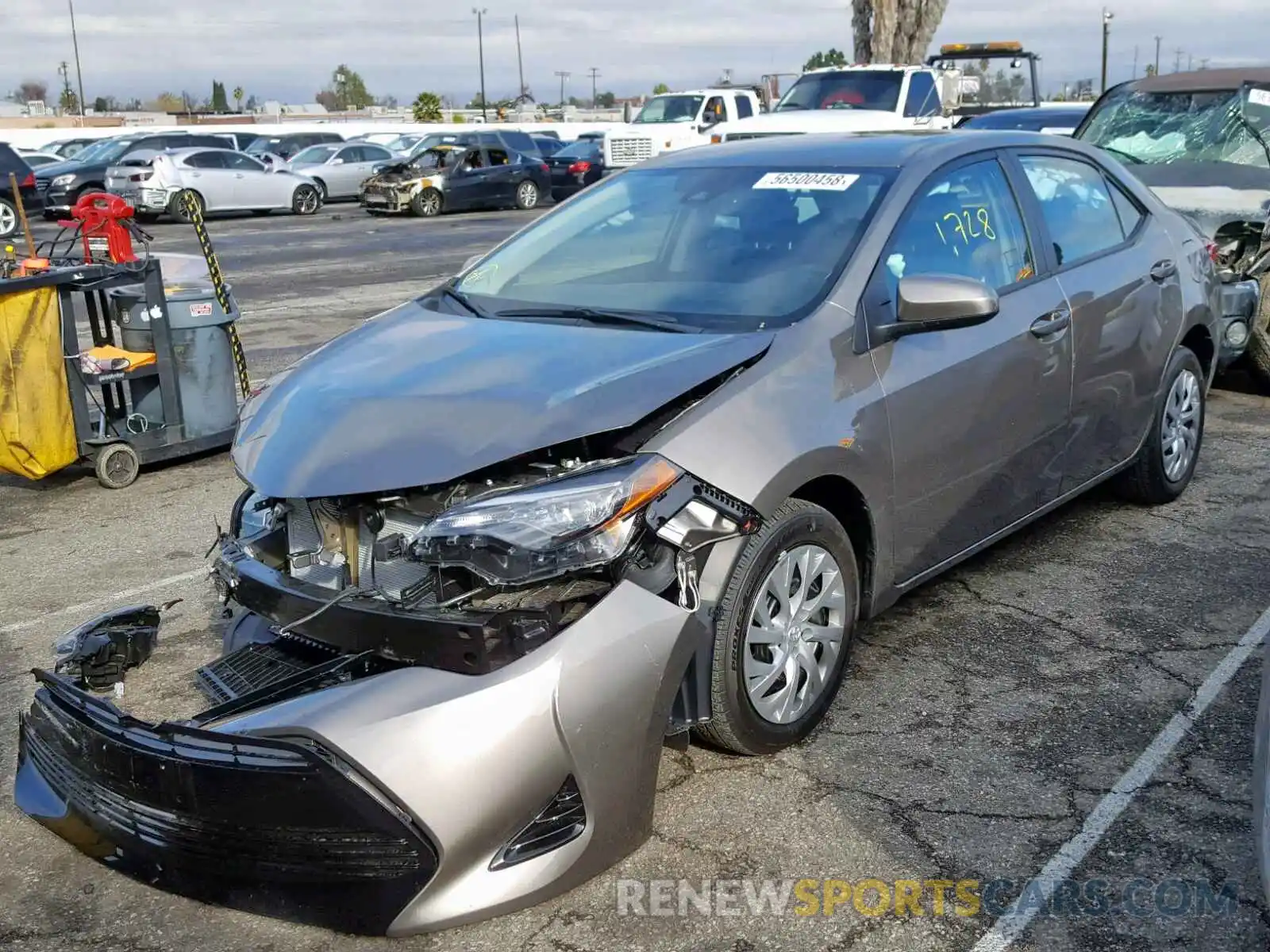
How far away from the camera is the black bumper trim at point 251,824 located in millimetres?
2727

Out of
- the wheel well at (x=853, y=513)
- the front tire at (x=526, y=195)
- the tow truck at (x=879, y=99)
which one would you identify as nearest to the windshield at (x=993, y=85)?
the tow truck at (x=879, y=99)

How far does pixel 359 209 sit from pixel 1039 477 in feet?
85.9

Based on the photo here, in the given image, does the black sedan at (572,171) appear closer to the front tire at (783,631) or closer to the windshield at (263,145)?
the windshield at (263,145)

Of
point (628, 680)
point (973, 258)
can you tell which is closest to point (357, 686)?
point (628, 680)

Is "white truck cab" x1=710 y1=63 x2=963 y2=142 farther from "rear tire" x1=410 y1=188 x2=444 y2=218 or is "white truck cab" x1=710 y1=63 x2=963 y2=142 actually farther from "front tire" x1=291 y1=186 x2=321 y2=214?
"front tire" x1=291 y1=186 x2=321 y2=214

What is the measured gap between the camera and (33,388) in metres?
6.37

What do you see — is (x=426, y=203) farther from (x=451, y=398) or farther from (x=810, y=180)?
(x=451, y=398)

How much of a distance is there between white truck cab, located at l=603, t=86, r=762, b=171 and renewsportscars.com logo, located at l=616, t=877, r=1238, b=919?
74.8 ft

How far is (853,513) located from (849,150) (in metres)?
1.41

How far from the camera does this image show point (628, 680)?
2973mm

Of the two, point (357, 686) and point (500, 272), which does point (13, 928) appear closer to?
point (357, 686)

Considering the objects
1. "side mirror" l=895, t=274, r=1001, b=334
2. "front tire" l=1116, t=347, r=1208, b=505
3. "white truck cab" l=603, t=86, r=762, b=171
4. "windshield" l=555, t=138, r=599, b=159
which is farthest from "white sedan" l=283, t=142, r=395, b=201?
"side mirror" l=895, t=274, r=1001, b=334

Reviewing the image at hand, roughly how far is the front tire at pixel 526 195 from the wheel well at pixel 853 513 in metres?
25.5

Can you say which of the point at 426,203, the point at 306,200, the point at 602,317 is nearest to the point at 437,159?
the point at 426,203
